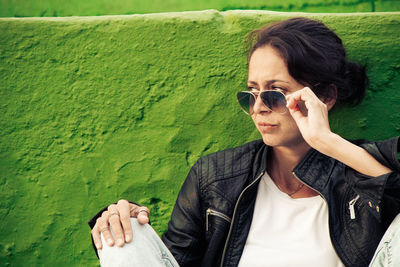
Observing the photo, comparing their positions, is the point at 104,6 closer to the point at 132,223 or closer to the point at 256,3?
the point at 256,3

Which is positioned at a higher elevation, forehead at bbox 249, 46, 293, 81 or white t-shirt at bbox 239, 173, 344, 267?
forehead at bbox 249, 46, 293, 81

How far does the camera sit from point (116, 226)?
1.82 meters

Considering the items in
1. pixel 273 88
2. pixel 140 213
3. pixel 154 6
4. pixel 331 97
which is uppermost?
pixel 154 6

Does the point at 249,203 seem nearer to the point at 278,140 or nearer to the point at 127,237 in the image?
the point at 278,140

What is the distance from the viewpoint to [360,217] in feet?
6.55

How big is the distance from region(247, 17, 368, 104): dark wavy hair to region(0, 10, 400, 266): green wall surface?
380 millimetres

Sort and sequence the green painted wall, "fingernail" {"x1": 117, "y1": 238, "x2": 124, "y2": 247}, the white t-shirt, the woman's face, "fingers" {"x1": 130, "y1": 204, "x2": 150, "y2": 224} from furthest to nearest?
the green painted wall → the woman's face → the white t-shirt → "fingers" {"x1": 130, "y1": 204, "x2": 150, "y2": 224} → "fingernail" {"x1": 117, "y1": 238, "x2": 124, "y2": 247}

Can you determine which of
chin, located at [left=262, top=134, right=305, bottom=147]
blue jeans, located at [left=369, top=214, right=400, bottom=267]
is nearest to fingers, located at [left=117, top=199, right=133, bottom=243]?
chin, located at [left=262, top=134, right=305, bottom=147]

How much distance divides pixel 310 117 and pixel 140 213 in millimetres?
901

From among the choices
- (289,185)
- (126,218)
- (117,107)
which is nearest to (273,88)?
(289,185)

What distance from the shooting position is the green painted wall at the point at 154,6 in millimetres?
3234

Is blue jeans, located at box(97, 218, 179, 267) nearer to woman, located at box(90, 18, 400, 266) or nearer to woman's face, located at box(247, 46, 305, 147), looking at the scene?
woman, located at box(90, 18, 400, 266)

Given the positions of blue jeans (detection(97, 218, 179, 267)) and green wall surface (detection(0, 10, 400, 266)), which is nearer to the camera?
blue jeans (detection(97, 218, 179, 267))

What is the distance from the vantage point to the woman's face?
2.12 m
